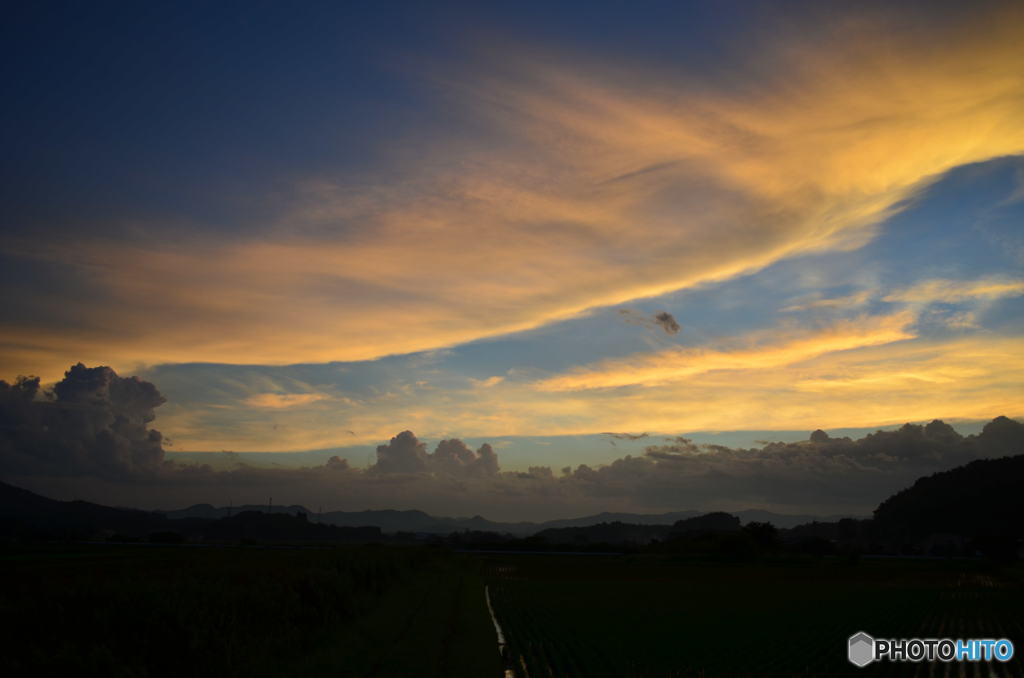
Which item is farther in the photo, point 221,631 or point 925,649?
point 925,649

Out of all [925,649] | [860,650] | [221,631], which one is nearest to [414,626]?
[221,631]

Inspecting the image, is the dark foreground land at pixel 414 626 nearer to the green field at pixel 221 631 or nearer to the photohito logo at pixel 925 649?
the green field at pixel 221 631

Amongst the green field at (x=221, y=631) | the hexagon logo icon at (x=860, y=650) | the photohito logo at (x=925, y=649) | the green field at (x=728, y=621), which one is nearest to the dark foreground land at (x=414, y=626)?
the green field at (x=221, y=631)

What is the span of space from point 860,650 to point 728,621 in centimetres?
1134

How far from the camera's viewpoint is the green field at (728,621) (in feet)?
93.0

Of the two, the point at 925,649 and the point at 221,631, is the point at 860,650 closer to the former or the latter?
the point at 925,649

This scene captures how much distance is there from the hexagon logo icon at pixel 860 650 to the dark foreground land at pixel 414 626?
1.70 ft

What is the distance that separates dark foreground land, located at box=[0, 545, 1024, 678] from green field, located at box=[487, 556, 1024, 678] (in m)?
0.16

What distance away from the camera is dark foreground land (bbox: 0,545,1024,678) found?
2241 centimetres

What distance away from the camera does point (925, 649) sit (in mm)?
34594

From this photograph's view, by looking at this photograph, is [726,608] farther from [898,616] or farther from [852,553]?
[852,553]

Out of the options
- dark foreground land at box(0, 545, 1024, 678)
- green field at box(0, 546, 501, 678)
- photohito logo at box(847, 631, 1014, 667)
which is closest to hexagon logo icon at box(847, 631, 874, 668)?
photohito logo at box(847, 631, 1014, 667)

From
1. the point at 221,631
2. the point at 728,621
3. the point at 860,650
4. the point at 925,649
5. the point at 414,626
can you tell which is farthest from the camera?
the point at 728,621

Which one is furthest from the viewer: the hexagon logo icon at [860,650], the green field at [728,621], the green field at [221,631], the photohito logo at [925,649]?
the photohito logo at [925,649]
